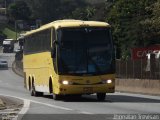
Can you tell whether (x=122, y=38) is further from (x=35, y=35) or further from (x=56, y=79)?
(x=56, y=79)

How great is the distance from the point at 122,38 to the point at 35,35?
123 ft

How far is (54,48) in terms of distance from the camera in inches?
1073

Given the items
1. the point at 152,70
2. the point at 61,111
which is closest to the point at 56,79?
the point at 61,111

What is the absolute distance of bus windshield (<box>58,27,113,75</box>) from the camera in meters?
27.0

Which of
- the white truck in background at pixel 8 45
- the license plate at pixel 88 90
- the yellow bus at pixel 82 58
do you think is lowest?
the white truck in background at pixel 8 45

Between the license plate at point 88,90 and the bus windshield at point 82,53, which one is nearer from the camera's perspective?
the license plate at point 88,90

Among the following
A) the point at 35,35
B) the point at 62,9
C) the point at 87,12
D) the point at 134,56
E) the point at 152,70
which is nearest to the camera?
the point at 35,35

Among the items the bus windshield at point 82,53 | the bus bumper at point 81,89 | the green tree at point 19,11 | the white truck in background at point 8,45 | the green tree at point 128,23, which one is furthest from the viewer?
the green tree at point 19,11

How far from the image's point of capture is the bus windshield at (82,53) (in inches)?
1064

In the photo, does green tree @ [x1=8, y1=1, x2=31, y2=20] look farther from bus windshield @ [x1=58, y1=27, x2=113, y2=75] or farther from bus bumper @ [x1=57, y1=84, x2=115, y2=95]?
bus bumper @ [x1=57, y1=84, x2=115, y2=95]

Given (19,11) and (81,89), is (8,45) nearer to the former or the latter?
(19,11)

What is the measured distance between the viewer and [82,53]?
89.3 ft

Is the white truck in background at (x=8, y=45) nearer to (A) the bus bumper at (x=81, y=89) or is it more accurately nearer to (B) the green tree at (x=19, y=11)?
(B) the green tree at (x=19, y=11)

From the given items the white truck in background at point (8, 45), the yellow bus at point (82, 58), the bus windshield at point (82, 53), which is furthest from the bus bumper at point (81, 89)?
the white truck in background at point (8, 45)
